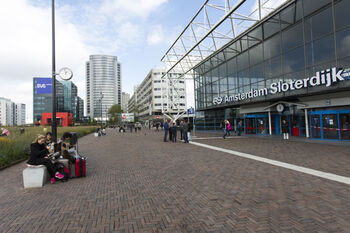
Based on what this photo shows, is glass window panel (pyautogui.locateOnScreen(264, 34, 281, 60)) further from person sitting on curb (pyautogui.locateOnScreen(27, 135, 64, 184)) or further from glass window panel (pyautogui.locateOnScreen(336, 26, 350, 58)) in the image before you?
person sitting on curb (pyautogui.locateOnScreen(27, 135, 64, 184))

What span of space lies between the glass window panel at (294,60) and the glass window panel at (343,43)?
2.41m

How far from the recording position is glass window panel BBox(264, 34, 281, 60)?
→ 1702 centimetres

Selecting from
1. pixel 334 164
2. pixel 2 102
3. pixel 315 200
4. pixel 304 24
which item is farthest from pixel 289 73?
pixel 2 102

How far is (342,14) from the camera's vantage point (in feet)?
40.6

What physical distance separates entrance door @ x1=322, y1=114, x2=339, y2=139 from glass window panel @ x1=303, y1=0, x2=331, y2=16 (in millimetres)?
7937

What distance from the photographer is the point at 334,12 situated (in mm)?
12812

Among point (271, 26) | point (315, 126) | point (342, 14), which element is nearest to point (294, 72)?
point (342, 14)

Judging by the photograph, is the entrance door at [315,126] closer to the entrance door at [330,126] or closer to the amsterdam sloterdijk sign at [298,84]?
the entrance door at [330,126]

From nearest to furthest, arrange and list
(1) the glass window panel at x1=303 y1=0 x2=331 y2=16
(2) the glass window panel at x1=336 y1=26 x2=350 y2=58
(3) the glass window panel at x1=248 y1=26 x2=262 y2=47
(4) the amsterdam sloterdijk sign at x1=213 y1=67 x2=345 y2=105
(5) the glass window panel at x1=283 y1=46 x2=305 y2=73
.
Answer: (2) the glass window panel at x1=336 y1=26 x2=350 y2=58, (4) the amsterdam sloterdijk sign at x1=213 y1=67 x2=345 y2=105, (1) the glass window panel at x1=303 y1=0 x2=331 y2=16, (5) the glass window panel at x1=283 y1=46 x2=305 y2=73, (3) the glass window panel at x1=248 y1=26 x2=262 y2=47

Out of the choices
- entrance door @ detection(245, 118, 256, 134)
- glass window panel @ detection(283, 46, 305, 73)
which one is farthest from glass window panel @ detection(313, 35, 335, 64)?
entrance door @ detection(245, 118, 256, 134)

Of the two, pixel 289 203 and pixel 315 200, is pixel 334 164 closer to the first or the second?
pixel 315 200

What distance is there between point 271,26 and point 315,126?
983 centimetres

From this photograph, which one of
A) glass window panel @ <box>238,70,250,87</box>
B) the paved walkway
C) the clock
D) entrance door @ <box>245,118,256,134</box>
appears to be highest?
glass window panel @ <box>238,70,250,87</box>

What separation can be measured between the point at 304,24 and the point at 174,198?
1716 centimetres
